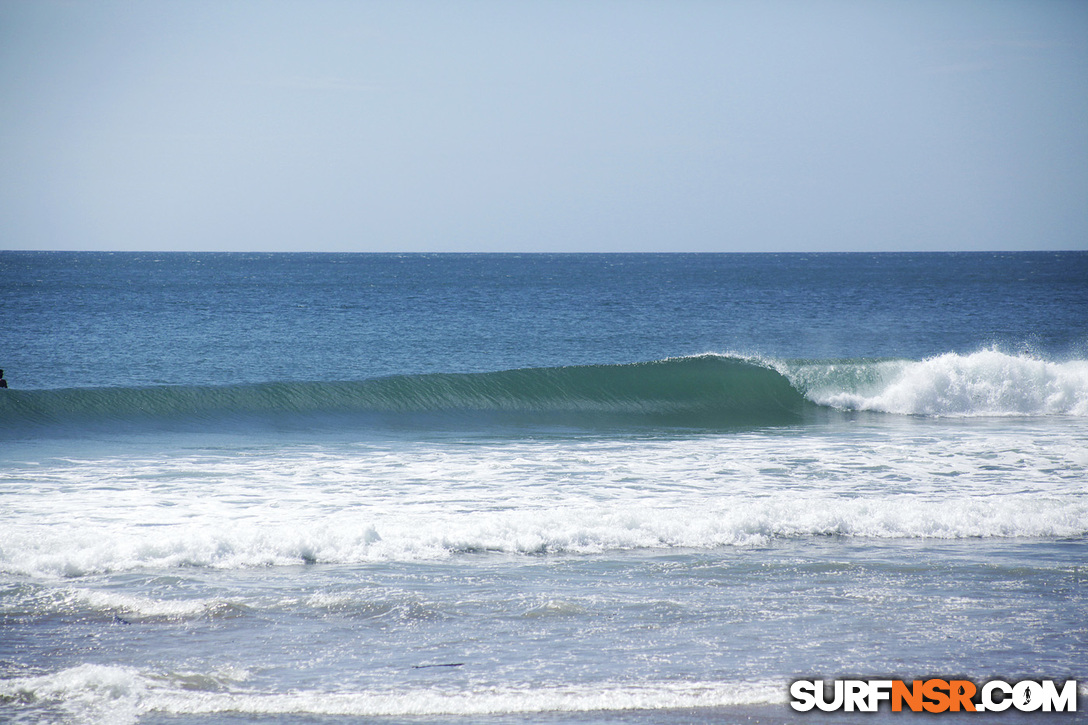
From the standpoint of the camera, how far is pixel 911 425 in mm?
14047

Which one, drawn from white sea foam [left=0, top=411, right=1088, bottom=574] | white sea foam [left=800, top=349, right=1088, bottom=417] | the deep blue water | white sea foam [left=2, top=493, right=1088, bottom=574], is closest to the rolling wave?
white sea foam [left=800, top=349, right=1088, bottom=417]

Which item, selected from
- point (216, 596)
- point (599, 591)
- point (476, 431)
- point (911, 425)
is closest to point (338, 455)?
point (476, 431)

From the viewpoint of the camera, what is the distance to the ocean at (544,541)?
4.36 metres

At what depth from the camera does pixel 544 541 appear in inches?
270

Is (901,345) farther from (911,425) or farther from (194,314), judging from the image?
(194,314)

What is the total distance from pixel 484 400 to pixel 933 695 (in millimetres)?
12496

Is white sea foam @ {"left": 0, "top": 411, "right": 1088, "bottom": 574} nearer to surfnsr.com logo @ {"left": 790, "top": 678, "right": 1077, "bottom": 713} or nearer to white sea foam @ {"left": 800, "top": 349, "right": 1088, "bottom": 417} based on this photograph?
surfnsr.com logo @ {"left": 790, "top": 678, "right": 1077, "bottom": 713}

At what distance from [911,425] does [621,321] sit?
21.9 meters

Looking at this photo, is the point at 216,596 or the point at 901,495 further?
the point at 901,495

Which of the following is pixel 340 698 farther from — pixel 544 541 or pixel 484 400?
pixel 484 400

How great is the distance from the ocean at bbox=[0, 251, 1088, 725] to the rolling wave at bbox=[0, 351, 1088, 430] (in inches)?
3.0

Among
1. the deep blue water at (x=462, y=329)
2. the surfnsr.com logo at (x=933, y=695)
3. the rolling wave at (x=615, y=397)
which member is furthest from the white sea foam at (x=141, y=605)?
the deep blue water at (x=462, y=329)

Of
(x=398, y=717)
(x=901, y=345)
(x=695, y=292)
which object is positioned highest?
(x=695, y=292)

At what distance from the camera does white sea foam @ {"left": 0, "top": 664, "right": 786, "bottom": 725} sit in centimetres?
405
